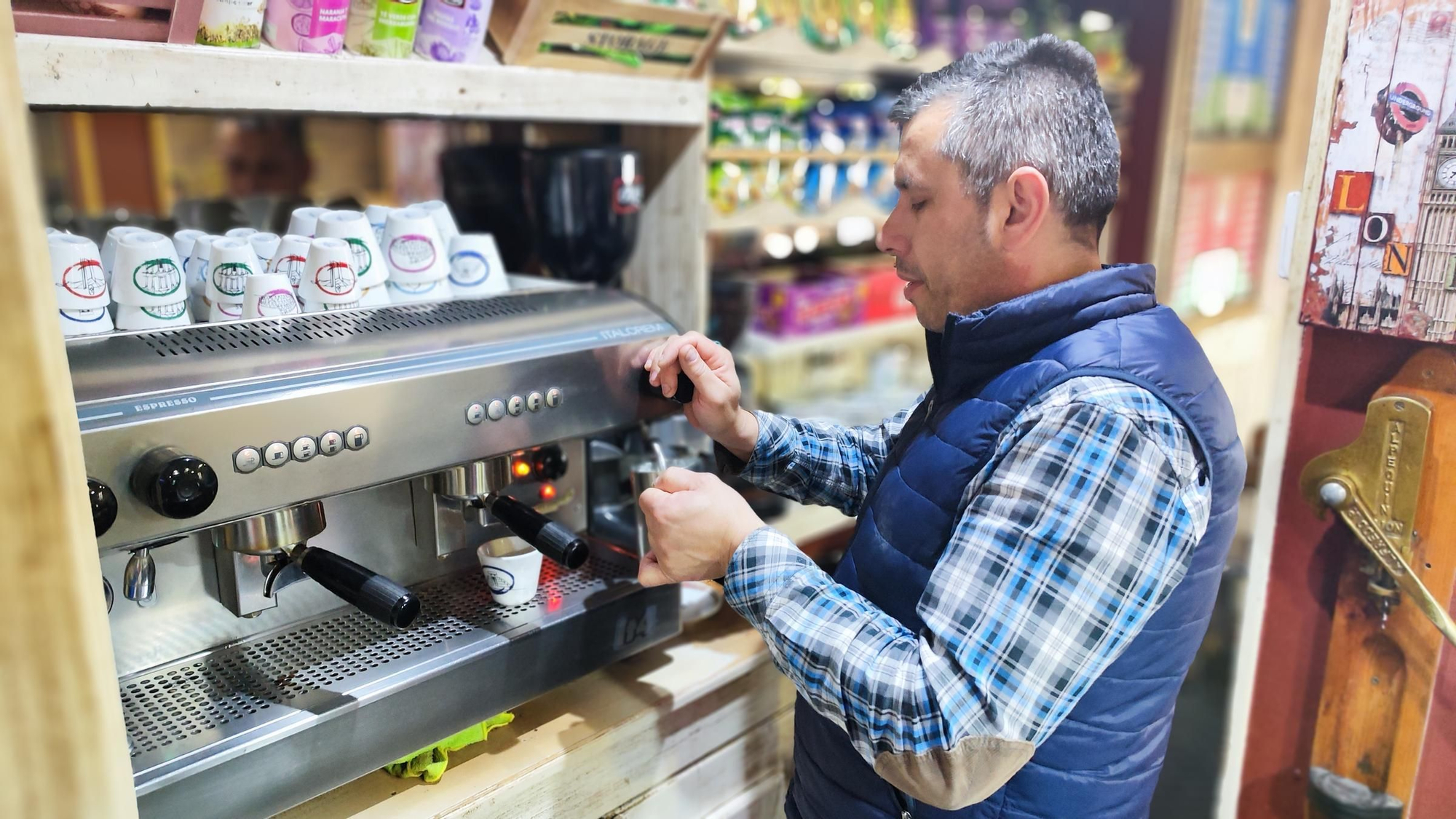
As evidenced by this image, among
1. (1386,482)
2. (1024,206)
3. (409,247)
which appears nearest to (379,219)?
(409,247)

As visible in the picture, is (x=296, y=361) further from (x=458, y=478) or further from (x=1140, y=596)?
(x=1140, y=596)

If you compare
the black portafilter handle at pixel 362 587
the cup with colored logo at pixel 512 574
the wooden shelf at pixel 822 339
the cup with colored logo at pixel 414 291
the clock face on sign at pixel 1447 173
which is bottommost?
the cup with colored logo at pixel 512 574

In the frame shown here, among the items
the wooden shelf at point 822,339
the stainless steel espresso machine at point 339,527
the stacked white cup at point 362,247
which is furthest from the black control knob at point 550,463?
the wooden shelf at point 822,339

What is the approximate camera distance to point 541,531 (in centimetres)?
103

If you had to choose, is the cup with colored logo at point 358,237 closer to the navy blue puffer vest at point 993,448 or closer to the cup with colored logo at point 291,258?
the cup with colored logo at point 291,258

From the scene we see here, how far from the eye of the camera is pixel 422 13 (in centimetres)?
116

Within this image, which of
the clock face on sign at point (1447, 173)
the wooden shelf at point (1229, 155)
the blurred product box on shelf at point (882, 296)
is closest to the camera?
the clock face on sign at point (1447, 173)

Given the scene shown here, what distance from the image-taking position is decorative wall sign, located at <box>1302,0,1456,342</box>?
0.96 m

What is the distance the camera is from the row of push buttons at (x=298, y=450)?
2.74ft

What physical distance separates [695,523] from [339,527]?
409 mm

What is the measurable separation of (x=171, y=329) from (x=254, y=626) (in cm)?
31

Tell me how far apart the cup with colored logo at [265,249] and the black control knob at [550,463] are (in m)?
0.35

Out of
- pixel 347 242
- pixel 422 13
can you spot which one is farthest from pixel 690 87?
pixel 347 242

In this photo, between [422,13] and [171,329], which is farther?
[422,13]
